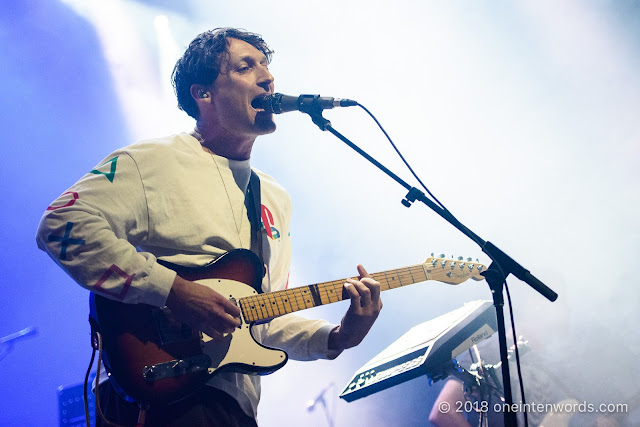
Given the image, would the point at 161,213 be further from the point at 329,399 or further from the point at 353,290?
the point at 329,399

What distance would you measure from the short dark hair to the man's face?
0.06 m

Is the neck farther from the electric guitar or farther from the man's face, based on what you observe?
the electric guitar

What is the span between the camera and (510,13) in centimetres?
639

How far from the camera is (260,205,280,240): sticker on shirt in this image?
8.35ft

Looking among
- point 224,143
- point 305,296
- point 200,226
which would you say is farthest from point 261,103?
point 305,296

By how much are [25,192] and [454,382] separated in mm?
6722

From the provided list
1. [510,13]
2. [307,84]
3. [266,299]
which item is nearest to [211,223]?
[266,299]

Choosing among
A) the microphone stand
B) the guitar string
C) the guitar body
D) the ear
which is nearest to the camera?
the microphone stand

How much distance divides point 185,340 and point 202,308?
0.16 meters

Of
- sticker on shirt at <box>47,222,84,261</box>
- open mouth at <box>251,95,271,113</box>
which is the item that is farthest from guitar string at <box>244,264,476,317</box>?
open mouth at <box>251,95,271,113</box>

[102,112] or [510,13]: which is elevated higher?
[102,112]

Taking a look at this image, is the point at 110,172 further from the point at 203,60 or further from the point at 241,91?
the point at 203,60

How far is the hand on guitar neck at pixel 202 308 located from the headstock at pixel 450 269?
1.36 m

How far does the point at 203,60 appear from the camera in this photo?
9.30 feet
